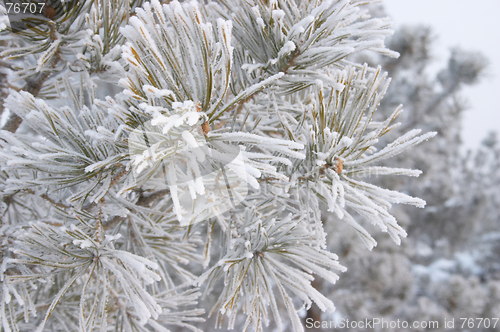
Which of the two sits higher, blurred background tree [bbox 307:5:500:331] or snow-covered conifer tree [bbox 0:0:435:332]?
snow-covered conifer tree [bbox 0:0:435:332]

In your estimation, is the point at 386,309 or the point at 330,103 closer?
the point at 330,103

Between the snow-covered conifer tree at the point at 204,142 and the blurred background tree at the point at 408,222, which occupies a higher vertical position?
the snow-covered conifer tree at the point at 204,142

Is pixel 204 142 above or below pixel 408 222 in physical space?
above

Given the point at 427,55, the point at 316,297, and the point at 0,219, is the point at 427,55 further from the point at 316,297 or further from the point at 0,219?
the point at 0,219

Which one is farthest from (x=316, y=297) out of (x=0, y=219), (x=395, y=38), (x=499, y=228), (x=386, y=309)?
(x=499, y=228)

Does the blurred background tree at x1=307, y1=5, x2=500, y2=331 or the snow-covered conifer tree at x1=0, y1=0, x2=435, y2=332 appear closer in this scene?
the snow-covered conifer tree at x1=0, y1=0, x2=435, y2=332

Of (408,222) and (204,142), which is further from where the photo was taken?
(408,222)

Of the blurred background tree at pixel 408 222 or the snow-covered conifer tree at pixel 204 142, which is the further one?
the blurred background tree at pixel 408 222

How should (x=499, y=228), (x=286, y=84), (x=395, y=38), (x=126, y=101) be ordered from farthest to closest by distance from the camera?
1. (x=499, y=228)
2. (x=395, y=38)
3. (x=286, y=84)
4. (x=126, y=101)
